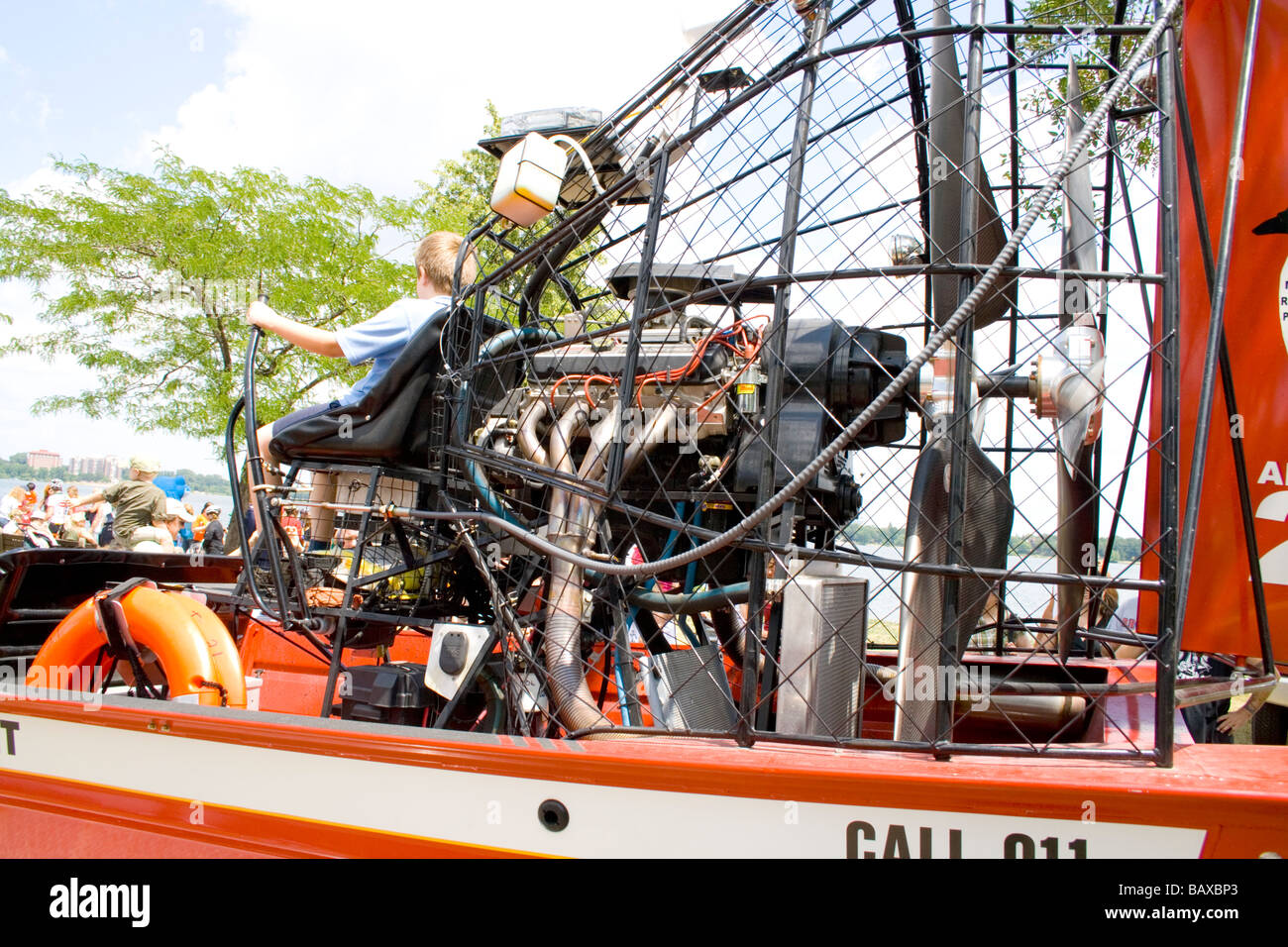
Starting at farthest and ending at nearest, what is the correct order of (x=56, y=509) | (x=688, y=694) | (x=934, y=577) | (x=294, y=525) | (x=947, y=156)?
(x=56, y=509), (x=294, y=525), (x=688, y=694), (x=947, y=156), (x=934, y=577)

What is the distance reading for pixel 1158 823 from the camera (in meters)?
1.65

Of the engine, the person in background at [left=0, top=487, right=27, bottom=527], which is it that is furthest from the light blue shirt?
the person in background at [left=0, top=487, right=27, bottom=527]

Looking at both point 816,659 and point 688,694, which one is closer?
point 816,659

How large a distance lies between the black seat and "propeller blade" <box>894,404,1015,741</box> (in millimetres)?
1834

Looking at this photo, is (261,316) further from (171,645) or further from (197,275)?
(197,275)

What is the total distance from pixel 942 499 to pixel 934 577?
0.73ft

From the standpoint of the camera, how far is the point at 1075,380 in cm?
208

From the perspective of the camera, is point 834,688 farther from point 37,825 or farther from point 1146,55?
point 37,825

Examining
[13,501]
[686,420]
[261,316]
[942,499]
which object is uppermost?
[261,316]

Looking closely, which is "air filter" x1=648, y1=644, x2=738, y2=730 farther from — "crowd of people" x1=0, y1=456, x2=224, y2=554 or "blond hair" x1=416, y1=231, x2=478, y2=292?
"crowd of people" x1=0, y1=456, x2=224, y2=554

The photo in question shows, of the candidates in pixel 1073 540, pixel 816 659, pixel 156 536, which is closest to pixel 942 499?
pixel 816 659

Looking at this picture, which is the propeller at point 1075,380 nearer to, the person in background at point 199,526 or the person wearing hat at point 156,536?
the person wearing hat at point 156,536

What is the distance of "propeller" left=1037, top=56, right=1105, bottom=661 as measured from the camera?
205 cm

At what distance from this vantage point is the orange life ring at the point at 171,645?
9.61 ft
